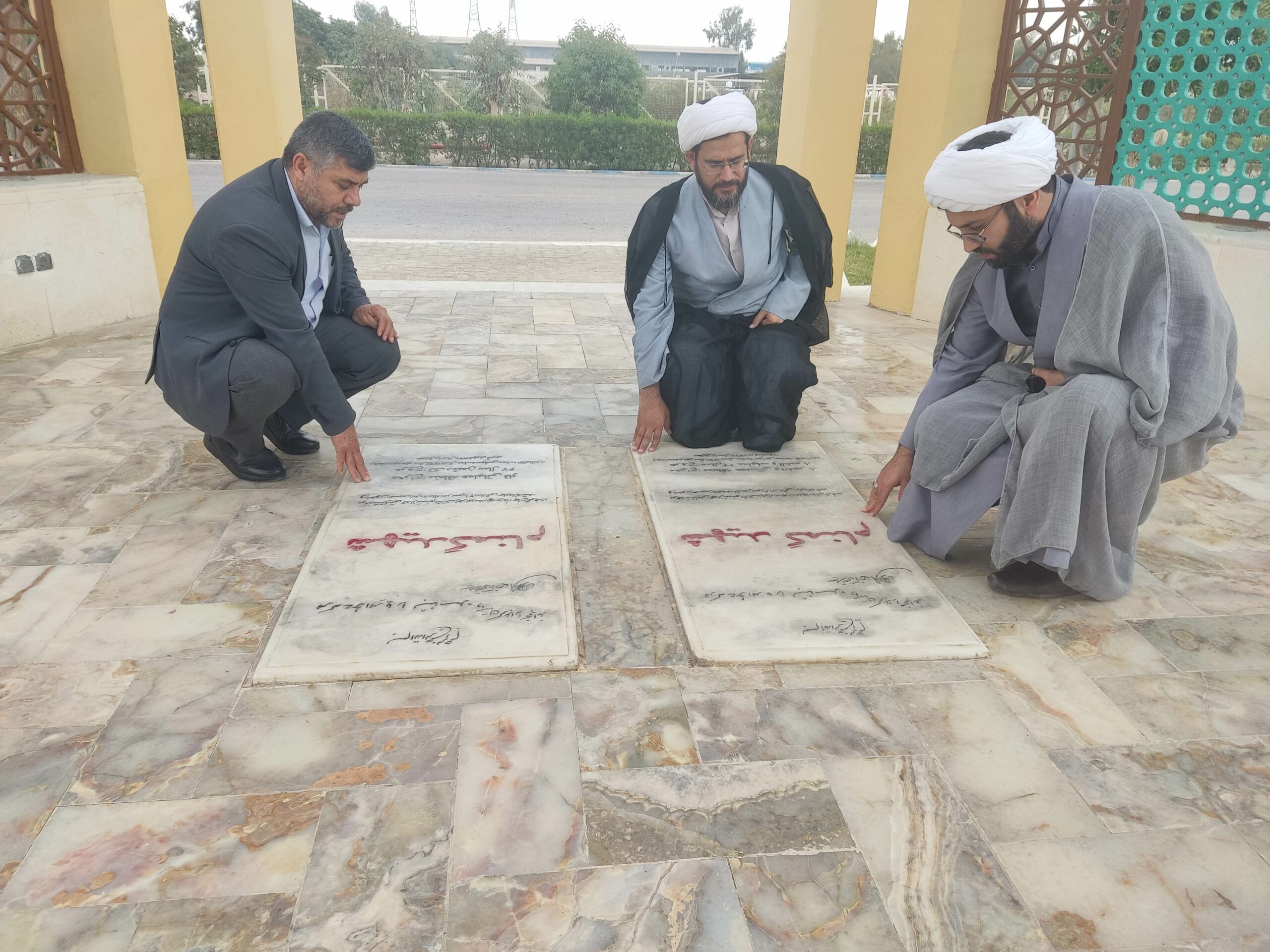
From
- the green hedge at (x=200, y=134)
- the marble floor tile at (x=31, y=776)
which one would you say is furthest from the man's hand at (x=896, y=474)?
the green hedge at (x=200, y=134)

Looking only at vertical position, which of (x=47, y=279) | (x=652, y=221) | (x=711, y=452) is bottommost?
(x=711, y=452)

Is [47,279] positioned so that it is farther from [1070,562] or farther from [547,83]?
[547,83]

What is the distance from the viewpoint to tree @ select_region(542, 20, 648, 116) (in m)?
24.9

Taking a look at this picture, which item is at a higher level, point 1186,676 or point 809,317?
point 809,317

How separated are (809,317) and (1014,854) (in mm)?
2297

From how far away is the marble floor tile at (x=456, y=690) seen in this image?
6.56 feet

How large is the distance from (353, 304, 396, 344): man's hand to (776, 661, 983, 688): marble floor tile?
6.27 feet

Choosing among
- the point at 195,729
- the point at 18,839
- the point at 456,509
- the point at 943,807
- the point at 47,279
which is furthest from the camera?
the point at 47,279

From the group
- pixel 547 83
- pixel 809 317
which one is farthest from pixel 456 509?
pixel 547 83

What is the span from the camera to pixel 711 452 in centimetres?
347

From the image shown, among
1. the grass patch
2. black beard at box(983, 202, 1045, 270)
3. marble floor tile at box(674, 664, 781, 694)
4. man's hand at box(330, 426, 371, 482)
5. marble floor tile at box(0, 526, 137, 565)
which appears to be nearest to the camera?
marble floor tile at box(674, 664, 781, 694)

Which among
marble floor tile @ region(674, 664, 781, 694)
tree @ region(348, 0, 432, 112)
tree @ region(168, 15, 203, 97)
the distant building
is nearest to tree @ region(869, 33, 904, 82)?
the distant building

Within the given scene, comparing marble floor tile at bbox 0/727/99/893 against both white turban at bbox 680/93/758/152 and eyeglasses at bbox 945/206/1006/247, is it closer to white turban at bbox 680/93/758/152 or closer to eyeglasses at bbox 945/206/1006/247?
eyeglasses at bbox 945/206/1006/247

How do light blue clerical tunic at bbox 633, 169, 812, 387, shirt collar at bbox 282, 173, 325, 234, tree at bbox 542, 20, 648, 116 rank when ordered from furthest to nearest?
1. tree at bbox 542, 20, 648, 116
2. light blue clerical tunic at bbox 633, 169, 812, 387
3. shirt collar at bbox 282, 173, 325, 234
